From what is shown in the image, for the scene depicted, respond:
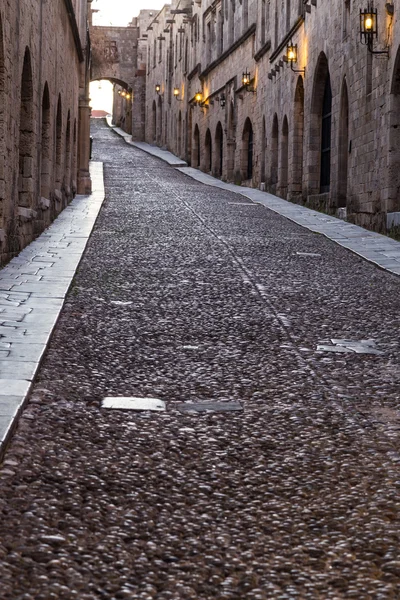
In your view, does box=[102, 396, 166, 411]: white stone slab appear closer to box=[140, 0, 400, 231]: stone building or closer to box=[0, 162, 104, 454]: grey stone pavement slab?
box=[0, 162, 104, 454]: grey stone pavement slab

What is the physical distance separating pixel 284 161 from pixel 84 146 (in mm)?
6904

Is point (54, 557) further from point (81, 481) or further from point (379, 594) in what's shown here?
point (379, 594)

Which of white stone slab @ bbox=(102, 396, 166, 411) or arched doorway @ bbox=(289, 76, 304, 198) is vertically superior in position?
arched doorway @ bbox=(289, 76, 304, 198)

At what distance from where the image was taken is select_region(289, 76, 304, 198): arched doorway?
2667 cm

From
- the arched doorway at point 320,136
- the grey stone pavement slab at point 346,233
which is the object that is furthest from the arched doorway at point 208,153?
the arched doorway at point 320,136

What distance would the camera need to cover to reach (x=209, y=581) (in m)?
2.79

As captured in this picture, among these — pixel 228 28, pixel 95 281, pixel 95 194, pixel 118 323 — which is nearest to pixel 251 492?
pixel 118 323

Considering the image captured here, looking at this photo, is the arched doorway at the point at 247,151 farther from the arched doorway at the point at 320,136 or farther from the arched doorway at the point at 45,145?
the arched doorway at the point at 45,145

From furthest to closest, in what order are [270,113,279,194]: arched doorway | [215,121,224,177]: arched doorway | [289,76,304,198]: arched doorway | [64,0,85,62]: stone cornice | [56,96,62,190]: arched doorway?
[215,121,224,177]: arched doorway → [270,113,279,194]: arched doorway → [289,76,304,198]: arched doorway → [64,0,85,62]: stone cornice → [56,96,62,190]: arched doorway

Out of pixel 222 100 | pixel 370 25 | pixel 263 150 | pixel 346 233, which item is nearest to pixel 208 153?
pixel 222 100

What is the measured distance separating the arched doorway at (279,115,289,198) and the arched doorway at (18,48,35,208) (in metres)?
16.1

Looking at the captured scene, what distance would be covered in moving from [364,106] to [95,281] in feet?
34.7

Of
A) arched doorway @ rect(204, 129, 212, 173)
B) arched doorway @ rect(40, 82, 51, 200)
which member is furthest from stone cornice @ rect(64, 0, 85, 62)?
arched doorway @ rect(204, 129, 212, 173)

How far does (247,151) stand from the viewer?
1439 inches
